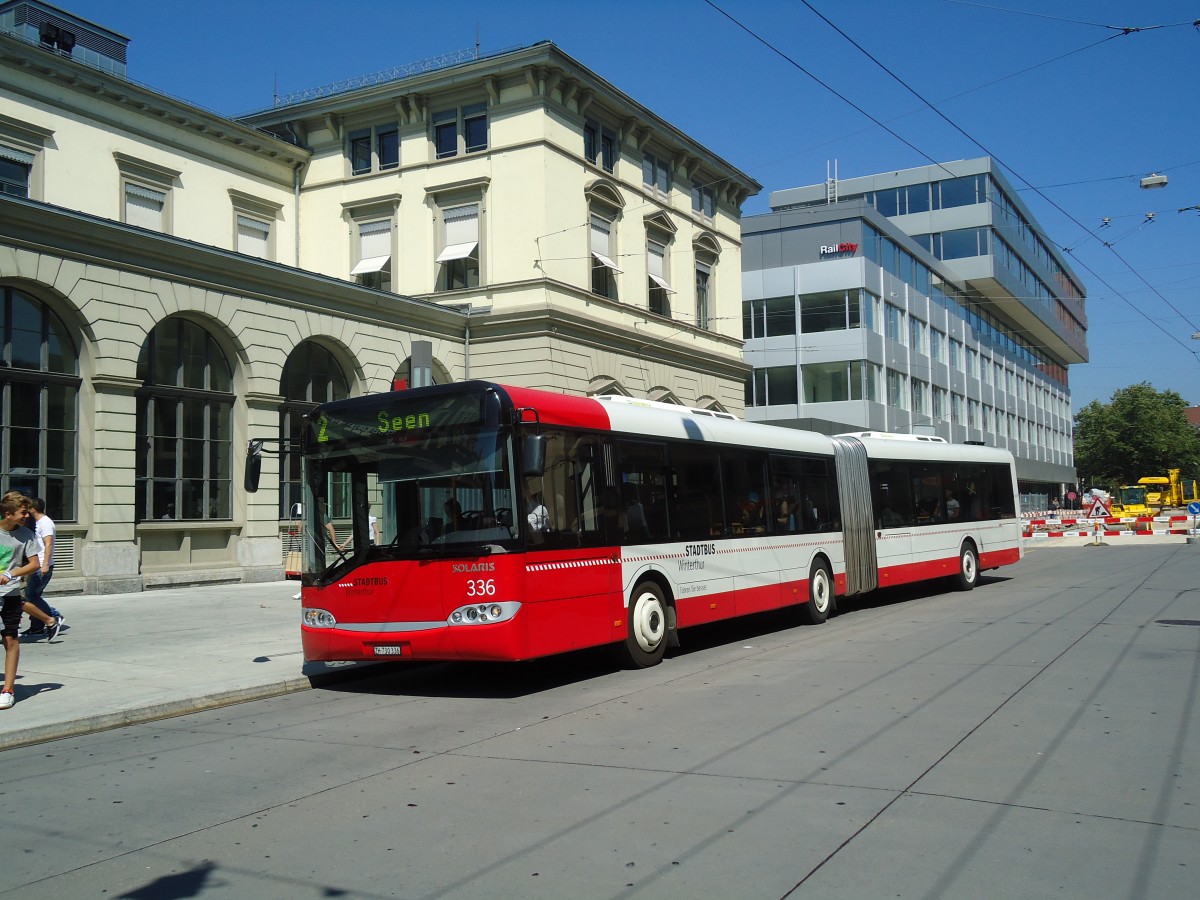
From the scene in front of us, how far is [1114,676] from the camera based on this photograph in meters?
10.0

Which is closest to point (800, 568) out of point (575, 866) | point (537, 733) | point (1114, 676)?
point (1114, 676)

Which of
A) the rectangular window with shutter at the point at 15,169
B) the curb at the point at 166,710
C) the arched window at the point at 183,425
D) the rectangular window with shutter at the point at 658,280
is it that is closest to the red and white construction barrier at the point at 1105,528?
the rectangular window with shutter at the point at 658,280

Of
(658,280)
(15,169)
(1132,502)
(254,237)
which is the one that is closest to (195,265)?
(15,169)

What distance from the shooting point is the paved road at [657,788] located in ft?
16.1

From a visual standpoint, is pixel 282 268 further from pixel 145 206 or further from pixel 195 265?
pixel 145 206

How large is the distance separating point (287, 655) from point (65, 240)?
1132 centimetres

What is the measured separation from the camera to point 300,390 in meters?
25.6

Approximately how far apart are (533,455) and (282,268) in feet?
53.8

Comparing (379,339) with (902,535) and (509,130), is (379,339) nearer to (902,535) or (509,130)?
(509,130)

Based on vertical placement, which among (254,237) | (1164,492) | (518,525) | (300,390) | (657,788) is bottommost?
(657,788)

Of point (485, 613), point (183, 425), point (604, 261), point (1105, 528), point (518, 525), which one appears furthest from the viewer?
point (1105, 528)

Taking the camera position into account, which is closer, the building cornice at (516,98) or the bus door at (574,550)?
the bus door at (574,550)

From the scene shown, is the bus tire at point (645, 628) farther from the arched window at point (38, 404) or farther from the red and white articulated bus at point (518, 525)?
the arched window at point (38, 404)

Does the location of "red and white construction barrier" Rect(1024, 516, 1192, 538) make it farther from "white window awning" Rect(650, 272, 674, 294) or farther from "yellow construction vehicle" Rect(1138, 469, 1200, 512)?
"yellow construction vehicle" Rect(1138, 469, 1200, 512)
